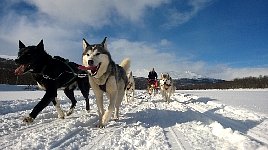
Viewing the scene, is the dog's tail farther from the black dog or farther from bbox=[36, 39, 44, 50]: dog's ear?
bbox=[36, 39, 44, 50]: dog's ear

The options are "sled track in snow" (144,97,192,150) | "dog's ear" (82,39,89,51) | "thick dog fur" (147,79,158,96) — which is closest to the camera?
"sled track in snow" (144,97,192,150)

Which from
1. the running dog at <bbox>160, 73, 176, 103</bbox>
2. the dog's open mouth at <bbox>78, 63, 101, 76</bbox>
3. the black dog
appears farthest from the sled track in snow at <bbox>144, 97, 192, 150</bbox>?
the running dog at <bbox>160, 73, 176, 103</bbox>

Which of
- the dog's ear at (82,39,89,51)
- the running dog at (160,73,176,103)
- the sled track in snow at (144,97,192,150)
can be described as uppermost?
the dog's ear at (82,39,89,51)

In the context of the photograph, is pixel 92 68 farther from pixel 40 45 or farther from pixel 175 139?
pixel 175 139

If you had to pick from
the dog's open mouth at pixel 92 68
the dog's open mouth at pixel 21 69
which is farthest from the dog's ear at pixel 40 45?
the dog's open mouth at pixel 92 68

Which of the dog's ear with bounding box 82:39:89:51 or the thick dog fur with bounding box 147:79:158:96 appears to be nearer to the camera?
the dog's ear with bounding box 82:39:89:51

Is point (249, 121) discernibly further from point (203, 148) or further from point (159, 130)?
point (203, 148)

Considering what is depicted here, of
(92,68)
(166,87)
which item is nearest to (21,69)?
(92,68)

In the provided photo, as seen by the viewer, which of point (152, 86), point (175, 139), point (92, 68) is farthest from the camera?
point (152, 86)

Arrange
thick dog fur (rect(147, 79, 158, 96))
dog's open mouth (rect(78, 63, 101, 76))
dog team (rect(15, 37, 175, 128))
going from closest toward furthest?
dog's open mouth (rect(78, 63, 101, 76)) < dog team (rect(15, 37, 175, 128)) < thick dog fur (rect(147, 79, 158, 96))

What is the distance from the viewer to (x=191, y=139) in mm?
4797

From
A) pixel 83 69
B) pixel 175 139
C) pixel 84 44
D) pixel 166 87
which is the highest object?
pixel 84 44

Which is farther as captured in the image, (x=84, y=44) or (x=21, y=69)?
(x=84, y=44)

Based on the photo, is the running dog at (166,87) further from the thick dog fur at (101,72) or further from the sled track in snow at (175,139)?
the sled track in snow at (175,139)
